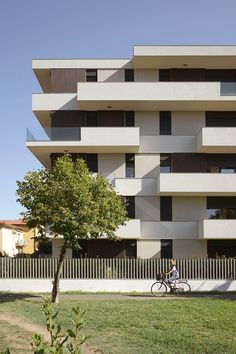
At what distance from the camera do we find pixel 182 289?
22938 millimetres

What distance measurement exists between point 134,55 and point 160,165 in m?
6.85

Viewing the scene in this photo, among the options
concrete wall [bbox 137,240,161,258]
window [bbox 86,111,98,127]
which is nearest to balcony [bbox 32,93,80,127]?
window [bbox 86,111,98,127]

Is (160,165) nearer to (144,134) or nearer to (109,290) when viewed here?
(144,134)

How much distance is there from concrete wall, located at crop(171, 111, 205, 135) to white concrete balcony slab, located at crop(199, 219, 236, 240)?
5975 millimetres

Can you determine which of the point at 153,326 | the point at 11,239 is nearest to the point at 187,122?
the point at 153,326

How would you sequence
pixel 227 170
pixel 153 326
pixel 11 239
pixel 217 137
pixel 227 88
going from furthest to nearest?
1. pixel 11 239
2. pixel 227 170
3. pixel 227 88
4. pixel 217 137
5. pixel 153 326

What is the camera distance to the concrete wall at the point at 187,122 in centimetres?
3175

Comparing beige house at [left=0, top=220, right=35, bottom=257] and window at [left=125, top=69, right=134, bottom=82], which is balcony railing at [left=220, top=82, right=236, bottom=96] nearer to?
window at [left=125, top=69, right=134, bottom=82]

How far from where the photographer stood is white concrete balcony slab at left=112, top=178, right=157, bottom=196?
30.5 meters

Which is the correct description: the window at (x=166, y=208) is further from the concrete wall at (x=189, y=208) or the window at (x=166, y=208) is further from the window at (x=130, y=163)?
the window at (x=130, y=163)

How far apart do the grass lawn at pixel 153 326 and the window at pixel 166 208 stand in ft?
41.6

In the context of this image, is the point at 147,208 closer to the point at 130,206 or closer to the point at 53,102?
the point at 130,206

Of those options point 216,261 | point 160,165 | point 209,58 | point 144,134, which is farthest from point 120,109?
point 216,261

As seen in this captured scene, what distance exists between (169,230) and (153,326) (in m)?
17.6
